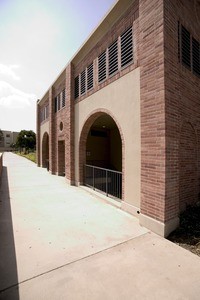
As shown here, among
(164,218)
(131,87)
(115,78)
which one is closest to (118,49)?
(115,78)

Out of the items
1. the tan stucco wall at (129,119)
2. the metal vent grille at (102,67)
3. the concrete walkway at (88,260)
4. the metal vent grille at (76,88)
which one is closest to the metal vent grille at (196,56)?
the tan stucco wall at (129,119)

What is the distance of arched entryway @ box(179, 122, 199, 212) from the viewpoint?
591 centimetres

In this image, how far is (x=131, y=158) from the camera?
6.19 m

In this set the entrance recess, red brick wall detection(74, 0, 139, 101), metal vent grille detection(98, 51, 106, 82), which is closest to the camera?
red brick wall detection(74, 0, 139, 101)

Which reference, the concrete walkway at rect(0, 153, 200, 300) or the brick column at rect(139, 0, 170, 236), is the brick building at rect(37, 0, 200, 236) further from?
the concrete walkway at rect(0, 153, 200, 300)

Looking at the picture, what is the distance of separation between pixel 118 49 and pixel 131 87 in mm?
1884

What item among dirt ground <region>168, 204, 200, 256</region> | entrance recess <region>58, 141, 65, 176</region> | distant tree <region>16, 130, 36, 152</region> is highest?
distant tree <region>16, 130, 36, 152</region>

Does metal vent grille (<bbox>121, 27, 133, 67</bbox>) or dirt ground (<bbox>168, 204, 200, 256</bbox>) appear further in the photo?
metal vent grille (<bbox>121, 27, 133, 67</bbox>)

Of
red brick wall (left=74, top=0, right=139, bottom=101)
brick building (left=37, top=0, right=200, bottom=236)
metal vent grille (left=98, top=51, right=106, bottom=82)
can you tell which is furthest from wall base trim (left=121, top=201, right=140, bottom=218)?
metal vent grille (left=98, top=51, right=106, bottom=82)

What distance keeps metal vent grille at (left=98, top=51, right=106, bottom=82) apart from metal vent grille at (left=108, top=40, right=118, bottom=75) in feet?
1.37

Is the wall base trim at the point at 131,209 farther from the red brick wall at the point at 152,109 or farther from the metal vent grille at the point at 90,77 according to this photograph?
the metal vent grille at the point at 90,77

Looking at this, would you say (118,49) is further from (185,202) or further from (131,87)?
(185,202)

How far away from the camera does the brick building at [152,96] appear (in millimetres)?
4859

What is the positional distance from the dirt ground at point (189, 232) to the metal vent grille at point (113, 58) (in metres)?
5.70
